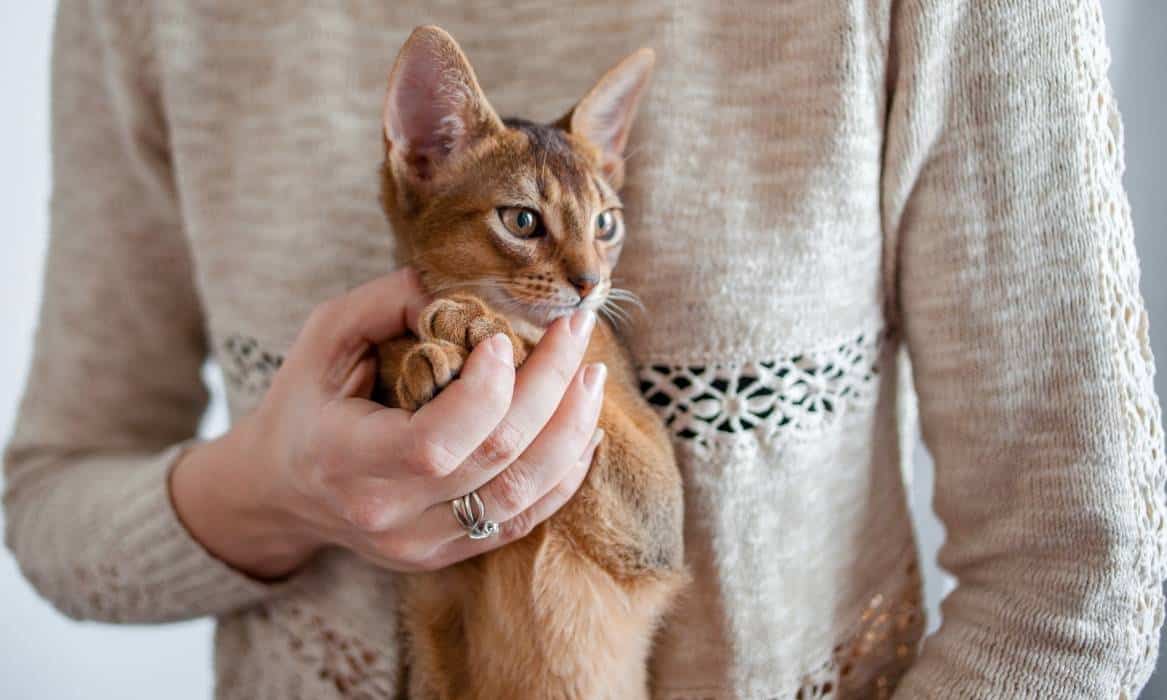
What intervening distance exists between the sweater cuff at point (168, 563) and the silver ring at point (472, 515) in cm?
35

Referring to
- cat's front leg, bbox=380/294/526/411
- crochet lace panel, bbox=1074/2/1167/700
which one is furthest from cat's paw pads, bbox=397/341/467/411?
crochet lace panel, bbox=1074/2/1167/700

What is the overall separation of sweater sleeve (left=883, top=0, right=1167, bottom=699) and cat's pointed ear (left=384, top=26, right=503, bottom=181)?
41 cm

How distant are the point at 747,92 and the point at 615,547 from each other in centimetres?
47

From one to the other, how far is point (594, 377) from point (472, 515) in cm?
16

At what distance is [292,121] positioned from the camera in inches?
32.5

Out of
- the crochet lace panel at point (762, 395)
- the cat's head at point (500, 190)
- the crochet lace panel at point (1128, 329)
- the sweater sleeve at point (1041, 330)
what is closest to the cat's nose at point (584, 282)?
the cat's head at point (500, 190)

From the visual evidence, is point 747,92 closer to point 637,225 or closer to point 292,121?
point 637,225

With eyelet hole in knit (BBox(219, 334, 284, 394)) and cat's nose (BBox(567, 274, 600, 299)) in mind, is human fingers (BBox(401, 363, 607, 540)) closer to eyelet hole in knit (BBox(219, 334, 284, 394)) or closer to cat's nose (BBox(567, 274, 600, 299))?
cat's nose (BBox(567, 274, 600, 299))

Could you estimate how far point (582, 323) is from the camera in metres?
0.65

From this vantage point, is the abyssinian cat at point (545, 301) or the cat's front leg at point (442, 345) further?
the abyssinian cat at point (545, 301)

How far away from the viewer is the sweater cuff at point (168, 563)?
84 centimetres

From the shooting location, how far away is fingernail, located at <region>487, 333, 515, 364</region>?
57 centimetres

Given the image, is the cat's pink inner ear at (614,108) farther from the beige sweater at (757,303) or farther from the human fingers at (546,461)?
the human fingers at (546,461)

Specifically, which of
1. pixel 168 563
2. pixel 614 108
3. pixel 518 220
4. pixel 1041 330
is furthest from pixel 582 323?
pixel 168 563
